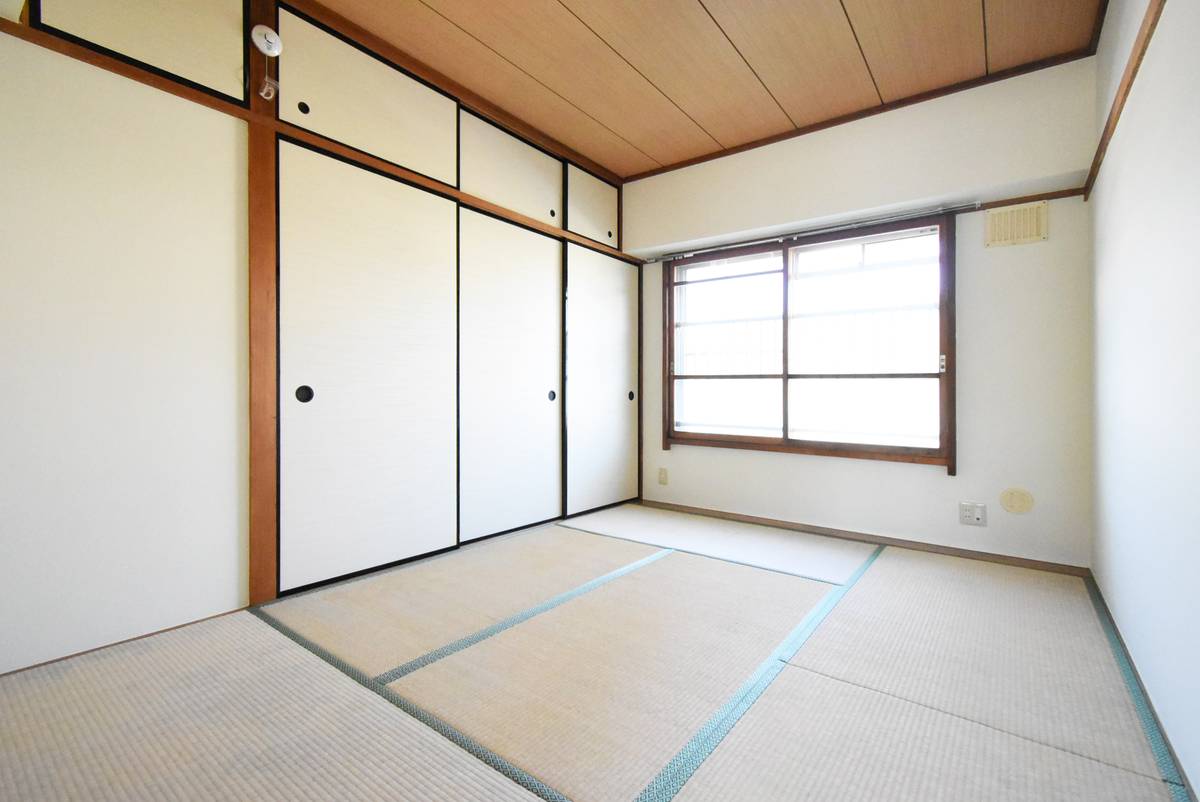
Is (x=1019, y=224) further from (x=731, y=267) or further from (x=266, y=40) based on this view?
(x=266, y=40)

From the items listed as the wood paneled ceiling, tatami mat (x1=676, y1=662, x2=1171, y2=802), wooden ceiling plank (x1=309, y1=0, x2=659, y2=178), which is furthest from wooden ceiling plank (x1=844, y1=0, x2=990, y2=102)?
tatami mat (x1=676, y1=662, x2=1171, y2=802)

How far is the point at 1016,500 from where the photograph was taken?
2906mm

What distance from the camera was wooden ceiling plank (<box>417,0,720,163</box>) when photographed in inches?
92.7

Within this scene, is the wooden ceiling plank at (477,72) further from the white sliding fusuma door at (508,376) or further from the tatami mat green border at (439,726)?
the tatami mat green border at (439,726)

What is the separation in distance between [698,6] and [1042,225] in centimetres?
221

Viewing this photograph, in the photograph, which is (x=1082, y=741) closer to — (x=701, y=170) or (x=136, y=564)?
(x=136, y=564)

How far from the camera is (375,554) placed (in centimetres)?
268

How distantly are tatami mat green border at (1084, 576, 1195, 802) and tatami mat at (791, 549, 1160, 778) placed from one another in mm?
18

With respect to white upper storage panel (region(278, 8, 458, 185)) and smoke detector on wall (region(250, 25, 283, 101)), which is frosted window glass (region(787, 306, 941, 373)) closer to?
white upper storage panel (region(278, 8, 458, 185))

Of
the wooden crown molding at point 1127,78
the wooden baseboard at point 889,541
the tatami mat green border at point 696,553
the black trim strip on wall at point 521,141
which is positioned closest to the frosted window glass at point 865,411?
the wooden baseboard at point 889,541

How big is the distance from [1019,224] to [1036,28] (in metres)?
0.95

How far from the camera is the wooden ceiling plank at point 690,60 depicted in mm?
2348

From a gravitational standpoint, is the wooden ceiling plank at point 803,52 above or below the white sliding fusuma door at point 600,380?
above

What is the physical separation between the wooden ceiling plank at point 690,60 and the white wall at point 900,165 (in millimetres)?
349
